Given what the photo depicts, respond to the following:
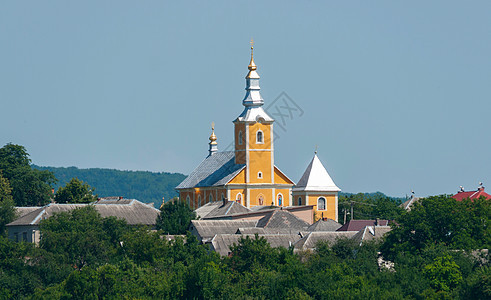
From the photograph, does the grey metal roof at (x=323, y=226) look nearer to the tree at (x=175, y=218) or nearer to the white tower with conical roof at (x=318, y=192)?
the tree at (x=175, y=218)

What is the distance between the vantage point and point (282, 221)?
76.0 m

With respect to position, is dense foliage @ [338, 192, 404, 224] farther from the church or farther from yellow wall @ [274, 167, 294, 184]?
yellow wall @ [274, 167, 294, 184]

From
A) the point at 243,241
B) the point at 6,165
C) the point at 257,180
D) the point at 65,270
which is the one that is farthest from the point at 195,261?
the point at 6,165

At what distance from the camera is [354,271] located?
186 feet

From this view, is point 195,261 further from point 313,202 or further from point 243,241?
point 313,202

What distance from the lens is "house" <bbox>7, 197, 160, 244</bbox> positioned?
253ft

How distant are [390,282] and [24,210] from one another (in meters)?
38.1

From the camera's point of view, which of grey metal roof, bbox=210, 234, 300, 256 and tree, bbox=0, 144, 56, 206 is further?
tree, bbox=0, 144, 56, 206

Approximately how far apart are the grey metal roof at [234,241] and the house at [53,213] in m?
12.2

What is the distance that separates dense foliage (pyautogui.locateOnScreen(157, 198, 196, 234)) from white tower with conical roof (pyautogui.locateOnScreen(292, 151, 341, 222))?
17971 millimetres

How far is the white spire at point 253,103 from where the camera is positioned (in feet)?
305

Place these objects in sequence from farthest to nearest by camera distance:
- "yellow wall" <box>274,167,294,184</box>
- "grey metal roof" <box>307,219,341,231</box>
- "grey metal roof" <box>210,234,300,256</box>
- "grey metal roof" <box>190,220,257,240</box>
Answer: "yellow wall" <box>274,167,294,184</box>, "grey metal roof" <box>307,219,341,231</box>, "grey metal roof" <box>190,220,257,240</box>, "grey metal roof" <box>210,234,300,256</box>

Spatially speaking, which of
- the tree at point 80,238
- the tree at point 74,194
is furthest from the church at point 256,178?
the tree at point 80,238

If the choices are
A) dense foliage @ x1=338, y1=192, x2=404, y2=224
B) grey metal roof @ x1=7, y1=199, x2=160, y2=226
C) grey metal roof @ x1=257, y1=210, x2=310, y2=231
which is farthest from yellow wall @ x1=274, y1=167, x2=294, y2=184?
grey metal roof @ x1=257, y1=210, x2=310, y2=231
